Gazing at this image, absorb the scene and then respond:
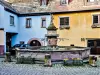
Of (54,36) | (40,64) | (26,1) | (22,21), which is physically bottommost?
(40,64)

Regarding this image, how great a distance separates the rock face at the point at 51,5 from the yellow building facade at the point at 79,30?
912 millimetres

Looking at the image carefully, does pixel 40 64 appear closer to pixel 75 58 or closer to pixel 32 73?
pixel 75 58

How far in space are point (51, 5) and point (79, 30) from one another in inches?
219

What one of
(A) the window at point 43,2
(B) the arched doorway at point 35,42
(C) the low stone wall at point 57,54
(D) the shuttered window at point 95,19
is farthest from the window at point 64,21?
(C) the low stone wall at point 57,54

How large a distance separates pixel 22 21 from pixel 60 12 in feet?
18.6

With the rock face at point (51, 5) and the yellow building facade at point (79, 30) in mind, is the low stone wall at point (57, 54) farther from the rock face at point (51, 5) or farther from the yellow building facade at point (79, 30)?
the rock face at point (51, 5)

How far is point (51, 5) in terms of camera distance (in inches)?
1096

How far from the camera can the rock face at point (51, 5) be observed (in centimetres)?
2569

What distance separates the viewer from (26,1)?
29.9 meters

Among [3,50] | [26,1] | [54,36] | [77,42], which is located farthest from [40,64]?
[26,1]

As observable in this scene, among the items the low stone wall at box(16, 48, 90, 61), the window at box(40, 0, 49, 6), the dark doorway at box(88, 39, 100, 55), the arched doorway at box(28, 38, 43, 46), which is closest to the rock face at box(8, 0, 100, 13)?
the window at box(40, 0, 49, 6)

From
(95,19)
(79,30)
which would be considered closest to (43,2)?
(79,30)

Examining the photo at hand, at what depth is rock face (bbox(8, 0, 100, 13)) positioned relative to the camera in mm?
25688

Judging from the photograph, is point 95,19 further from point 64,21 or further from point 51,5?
point 51,5
